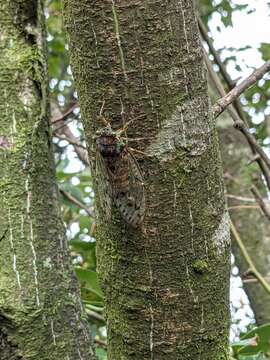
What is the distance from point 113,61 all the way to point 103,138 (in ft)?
0.30

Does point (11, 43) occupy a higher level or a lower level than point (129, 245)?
higher

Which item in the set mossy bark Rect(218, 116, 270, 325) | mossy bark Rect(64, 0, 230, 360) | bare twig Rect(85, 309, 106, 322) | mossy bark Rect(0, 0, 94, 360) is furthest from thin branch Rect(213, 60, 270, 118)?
mossy bark Rect(218, 116, 270, 325)

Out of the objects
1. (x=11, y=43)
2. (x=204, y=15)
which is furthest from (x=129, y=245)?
(x=204, y=15)

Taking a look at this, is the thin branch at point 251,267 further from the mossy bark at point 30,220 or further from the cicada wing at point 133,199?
the cicada wing at point 133,199

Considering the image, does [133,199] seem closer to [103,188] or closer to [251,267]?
[103,188]

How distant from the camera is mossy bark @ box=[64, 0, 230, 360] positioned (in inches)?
26.7

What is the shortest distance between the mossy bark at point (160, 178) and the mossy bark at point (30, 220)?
24 cm

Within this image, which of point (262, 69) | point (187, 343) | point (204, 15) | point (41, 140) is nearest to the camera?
point (187, 343)

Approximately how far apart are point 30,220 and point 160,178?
422mm

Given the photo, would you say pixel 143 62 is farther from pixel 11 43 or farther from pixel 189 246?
pixel 11 43

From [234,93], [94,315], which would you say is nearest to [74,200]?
[94,315]

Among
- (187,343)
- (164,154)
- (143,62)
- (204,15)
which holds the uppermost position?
(204,15)

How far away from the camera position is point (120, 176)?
74 centimetres

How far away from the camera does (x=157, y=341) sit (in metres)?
0.79
